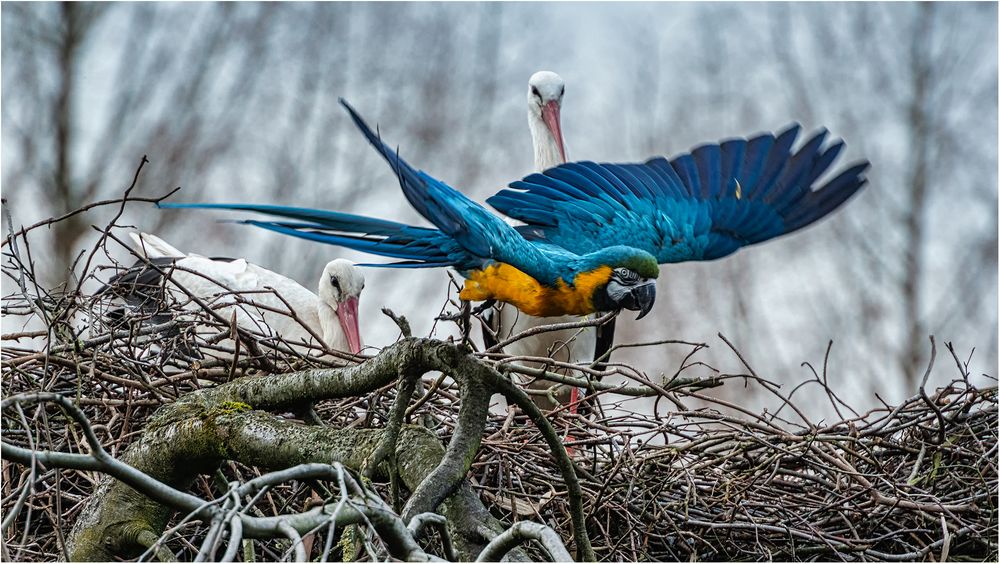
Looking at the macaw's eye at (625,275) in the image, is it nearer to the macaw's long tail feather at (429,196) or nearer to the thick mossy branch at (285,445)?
the macaw's long tail feather at (429,196)

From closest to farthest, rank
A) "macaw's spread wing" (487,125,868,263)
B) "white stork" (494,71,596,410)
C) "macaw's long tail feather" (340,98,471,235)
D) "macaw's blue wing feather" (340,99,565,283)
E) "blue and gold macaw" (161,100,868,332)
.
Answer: "macaw's long tail feather" (340,98,471,235)
"macaw's blue wing feather" (340,99,565,283)
"blue and gold macaw" (161,100,868,332)
"macaw's spread wing" (487,125,868,263)
"white stork" (494,71,596,410)

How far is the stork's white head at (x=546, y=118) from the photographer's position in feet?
19.1

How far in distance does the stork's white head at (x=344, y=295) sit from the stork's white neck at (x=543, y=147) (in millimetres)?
1043

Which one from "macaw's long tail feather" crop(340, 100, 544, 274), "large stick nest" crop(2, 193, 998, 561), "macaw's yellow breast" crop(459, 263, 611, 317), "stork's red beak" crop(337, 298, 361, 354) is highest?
"stork's red beak" crop(337, 298, 361, 354)

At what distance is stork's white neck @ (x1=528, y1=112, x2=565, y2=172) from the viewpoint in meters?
5.80

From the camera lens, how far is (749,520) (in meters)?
3.62

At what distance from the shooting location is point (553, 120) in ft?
19.2

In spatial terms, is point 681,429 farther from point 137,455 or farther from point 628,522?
point 137,455

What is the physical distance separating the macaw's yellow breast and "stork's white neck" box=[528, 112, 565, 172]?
236 cm

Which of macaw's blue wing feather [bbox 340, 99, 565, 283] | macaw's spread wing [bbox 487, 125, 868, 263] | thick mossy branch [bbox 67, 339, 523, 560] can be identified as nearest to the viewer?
thick mossy branch [bbox 67, 339, 523, 560]

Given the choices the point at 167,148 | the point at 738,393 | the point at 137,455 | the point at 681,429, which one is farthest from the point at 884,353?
the point at 137,455

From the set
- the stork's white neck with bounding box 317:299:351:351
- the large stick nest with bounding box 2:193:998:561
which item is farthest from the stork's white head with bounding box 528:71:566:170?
the large stick nest with bounding box 2:193:998:561

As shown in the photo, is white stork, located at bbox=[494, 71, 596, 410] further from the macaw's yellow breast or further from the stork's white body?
the macaw's yellow breast

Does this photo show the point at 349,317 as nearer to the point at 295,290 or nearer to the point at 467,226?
the point at 295,290
